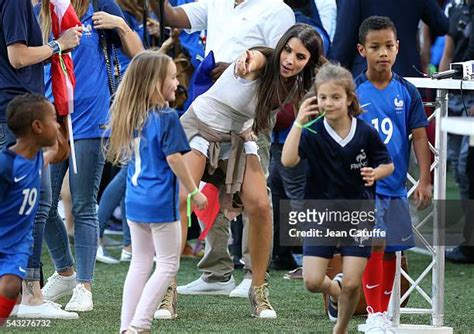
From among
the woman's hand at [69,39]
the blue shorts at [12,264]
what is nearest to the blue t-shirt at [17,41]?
the woman's hand at [69,39]

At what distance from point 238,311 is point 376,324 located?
4.00 feet

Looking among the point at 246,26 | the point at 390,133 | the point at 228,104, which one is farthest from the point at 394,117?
the point at 246,26

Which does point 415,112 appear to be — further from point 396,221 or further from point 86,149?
point 86,149

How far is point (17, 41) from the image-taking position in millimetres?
5797

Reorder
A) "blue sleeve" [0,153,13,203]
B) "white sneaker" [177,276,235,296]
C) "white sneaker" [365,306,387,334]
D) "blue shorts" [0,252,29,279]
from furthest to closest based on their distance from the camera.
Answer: "white sneaker" [177,276,235,296], "white sneaker" [365,306,387,334], "blue shorts" [0,252,29,279], "blue sleeve" [0,153,13,203]

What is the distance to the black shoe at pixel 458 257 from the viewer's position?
9117 mm

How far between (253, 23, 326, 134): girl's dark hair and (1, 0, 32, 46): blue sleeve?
127 cm

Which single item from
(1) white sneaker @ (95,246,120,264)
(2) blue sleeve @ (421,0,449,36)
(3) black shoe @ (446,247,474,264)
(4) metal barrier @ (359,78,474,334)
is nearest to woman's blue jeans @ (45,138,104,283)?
(4) metal barrier @ (359,78,474,334)

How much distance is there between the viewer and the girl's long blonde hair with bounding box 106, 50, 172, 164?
5324mm

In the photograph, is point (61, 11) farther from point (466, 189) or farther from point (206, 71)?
point (466, 189)

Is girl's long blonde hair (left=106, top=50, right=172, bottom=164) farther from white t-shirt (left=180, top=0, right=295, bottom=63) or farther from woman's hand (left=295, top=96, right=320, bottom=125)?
white t-shirt (left=180, top=0, right=295, bottom=63)

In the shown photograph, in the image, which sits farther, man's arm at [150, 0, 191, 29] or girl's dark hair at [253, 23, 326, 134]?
man's arm at [150, 0, 191, 29]

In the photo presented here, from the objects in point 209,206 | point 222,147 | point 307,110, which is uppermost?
point 307,110

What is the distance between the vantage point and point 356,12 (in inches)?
300
